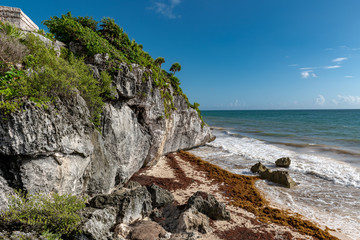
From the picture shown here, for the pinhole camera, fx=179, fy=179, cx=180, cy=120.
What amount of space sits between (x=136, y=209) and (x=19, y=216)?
414cm

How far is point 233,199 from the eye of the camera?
11.2 metres

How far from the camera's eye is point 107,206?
24.2ft

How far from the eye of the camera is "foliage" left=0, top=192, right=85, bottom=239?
5078mm

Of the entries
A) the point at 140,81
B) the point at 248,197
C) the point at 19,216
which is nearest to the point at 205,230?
the point at 248,197

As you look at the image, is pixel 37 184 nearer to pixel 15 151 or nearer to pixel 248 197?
pixel 15 151

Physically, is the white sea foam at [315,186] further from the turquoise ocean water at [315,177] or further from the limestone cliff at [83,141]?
the limestone cliff at [83,141]

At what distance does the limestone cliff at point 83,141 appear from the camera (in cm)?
562

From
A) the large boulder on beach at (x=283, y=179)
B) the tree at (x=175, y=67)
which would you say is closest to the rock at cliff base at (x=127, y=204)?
the large boulder on beach at (x=283, y=179)

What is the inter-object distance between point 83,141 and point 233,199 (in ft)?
30.2

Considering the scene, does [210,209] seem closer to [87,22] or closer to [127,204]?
[127,204]

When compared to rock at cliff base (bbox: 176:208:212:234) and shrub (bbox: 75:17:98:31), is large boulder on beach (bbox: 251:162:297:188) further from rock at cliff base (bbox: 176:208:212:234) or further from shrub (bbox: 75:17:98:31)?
shrub (bbox: 75:17:98:31)

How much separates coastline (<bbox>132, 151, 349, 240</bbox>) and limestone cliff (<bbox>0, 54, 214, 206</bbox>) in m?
2.14

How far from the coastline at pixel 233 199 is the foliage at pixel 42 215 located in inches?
200

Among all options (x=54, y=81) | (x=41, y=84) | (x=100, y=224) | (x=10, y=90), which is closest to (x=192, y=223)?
(x=100, y=224)
